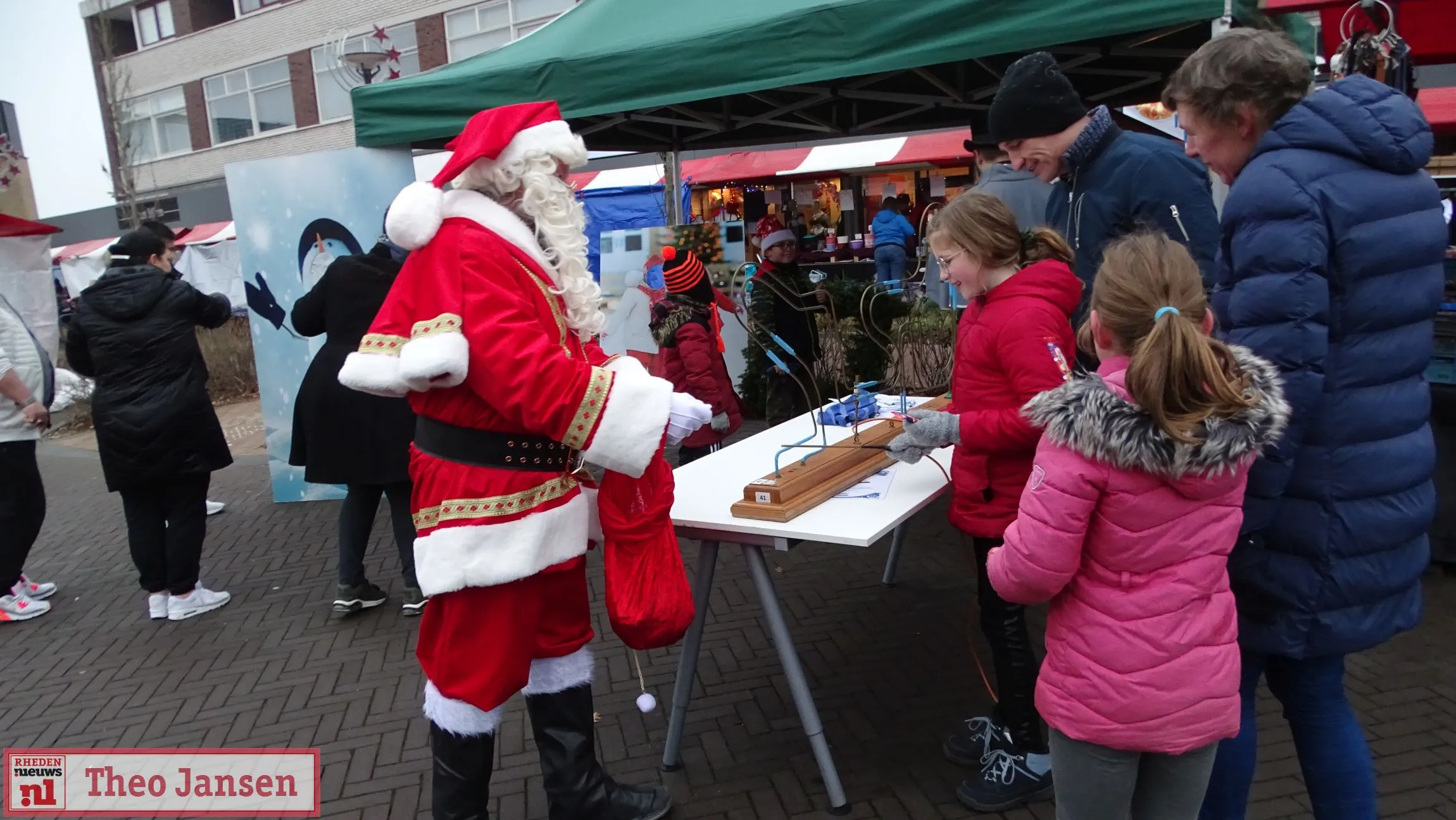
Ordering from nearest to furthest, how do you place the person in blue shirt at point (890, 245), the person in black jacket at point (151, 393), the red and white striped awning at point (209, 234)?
the person in black jacket at point (151, 393) → the person in blue shirt at point (890, 245) → the red and white striped awning at point (209, 234)

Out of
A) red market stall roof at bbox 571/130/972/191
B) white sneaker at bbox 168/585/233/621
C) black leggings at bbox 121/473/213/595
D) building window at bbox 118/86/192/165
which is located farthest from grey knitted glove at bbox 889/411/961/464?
building window at bbox 118/86/192/165

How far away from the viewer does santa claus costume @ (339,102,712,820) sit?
6.57 ft

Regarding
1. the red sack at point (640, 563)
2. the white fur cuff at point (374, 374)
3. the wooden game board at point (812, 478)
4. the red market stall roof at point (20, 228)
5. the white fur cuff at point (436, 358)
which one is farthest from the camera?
the red market stall roof at point (20, 228)

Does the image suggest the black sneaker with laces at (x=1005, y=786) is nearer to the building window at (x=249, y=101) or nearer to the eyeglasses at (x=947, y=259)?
the eyeglasses at (x=947, y=259)

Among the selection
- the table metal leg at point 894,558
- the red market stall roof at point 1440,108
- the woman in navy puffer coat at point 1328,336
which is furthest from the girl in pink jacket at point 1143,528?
the red market stall roof at point 1440,108

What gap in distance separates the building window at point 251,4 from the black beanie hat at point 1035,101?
2706cm

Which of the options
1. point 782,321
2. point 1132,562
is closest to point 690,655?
point 1132,562

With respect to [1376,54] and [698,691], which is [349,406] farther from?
[1376,54]

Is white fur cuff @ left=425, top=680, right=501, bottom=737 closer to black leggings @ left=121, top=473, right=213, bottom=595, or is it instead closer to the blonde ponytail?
the blonde ponytail

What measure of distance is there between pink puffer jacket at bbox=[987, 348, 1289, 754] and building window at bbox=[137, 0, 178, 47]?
32.5 metres

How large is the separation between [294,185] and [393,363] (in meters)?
4.51

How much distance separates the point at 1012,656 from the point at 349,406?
295 centimetres

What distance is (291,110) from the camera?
81.2ft

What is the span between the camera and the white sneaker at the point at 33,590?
16.3 feet
